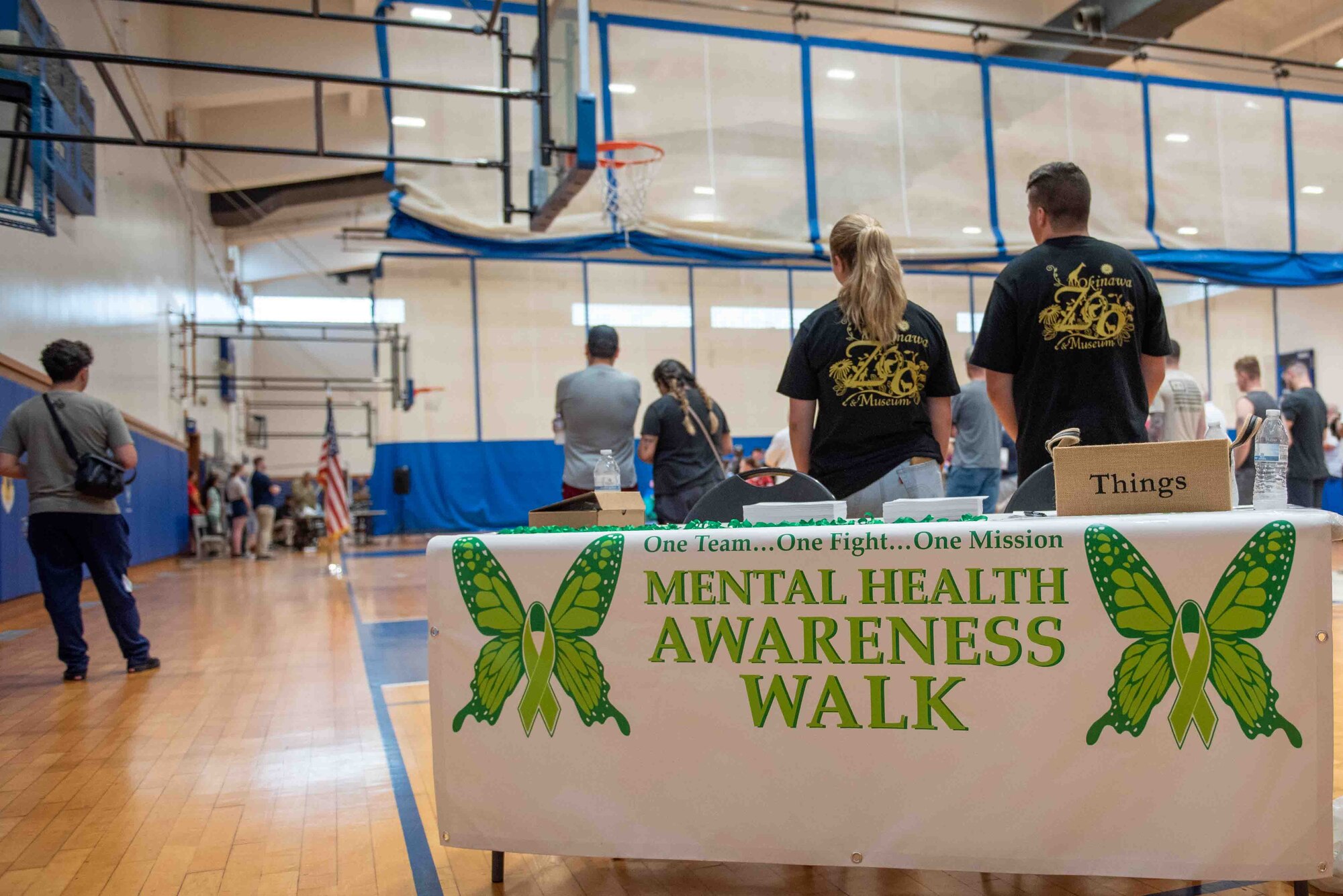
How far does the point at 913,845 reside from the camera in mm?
1606

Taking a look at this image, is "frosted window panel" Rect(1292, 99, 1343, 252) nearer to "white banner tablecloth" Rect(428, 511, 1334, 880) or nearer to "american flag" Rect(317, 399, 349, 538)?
"american flag" Rect(317, 399, 349, 538)

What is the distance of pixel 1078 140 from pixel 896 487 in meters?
9.78

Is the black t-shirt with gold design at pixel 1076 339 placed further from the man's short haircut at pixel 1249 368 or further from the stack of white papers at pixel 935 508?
the man's short haircut at pixel 1249 368

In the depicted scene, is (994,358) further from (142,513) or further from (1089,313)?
(142,513)

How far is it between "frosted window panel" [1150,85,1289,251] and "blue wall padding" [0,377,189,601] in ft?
35.4

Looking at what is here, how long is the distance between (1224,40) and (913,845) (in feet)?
53.8

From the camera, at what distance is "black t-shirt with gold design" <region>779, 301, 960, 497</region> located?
8.03ft

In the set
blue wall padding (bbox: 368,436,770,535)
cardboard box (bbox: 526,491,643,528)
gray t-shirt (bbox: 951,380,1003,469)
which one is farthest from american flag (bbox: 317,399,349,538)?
cardboard box (bbox: 526,491,643,528)

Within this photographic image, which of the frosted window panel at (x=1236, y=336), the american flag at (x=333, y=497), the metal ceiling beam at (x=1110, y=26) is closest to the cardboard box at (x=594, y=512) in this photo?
the american flag at (x=333, y=497)

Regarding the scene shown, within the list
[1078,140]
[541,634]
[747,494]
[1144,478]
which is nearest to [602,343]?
[747,494]

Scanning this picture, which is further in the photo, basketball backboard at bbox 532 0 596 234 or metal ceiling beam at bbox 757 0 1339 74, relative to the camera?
metal ceiling beam at bbox 757 0 1339 74

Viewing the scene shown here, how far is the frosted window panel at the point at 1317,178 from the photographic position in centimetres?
1157

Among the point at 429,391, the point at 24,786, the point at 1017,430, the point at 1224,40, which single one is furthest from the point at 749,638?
the point at 1224,40

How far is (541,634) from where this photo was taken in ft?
5.69
